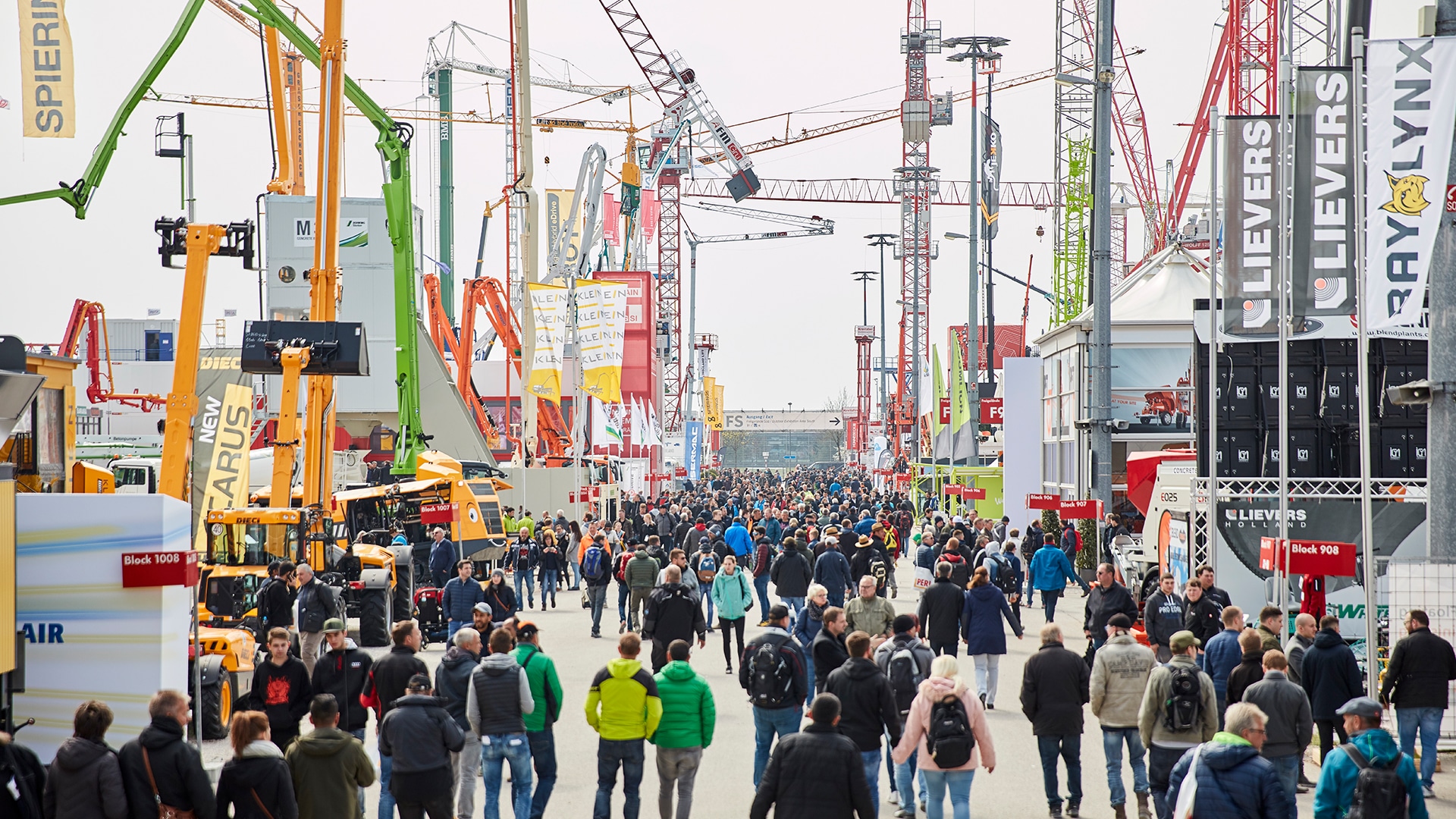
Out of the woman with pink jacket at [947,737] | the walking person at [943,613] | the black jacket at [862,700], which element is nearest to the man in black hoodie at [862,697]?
the black jacket at [862,700]

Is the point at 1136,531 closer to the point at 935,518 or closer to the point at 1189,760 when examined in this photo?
the point at 935,518

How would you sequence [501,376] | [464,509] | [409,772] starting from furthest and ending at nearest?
[501,376], [464,509], [409,772]

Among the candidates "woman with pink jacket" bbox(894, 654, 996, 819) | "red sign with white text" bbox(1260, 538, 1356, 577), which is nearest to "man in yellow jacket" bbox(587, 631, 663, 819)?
"woman with pink jacket" bbox(894, 654, 996, 819)

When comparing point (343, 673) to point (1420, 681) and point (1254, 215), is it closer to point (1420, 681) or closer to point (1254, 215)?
point (1420, 681)

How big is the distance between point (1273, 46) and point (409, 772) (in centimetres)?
3774

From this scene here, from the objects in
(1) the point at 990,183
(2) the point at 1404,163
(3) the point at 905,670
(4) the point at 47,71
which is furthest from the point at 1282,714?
(1) the point at 990,183

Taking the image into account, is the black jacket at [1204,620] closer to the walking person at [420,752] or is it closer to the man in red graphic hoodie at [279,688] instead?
the walking person at [420,752]

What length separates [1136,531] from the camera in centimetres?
2600

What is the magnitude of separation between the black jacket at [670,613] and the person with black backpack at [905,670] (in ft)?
12.7

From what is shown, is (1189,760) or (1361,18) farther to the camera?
(1361,18)

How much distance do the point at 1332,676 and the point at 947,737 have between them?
3.34 m

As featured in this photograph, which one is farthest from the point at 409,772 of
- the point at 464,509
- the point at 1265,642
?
the point at 464,509

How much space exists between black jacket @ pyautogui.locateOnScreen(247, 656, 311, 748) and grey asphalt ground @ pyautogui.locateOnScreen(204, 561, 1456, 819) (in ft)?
3.80

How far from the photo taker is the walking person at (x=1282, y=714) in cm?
891
